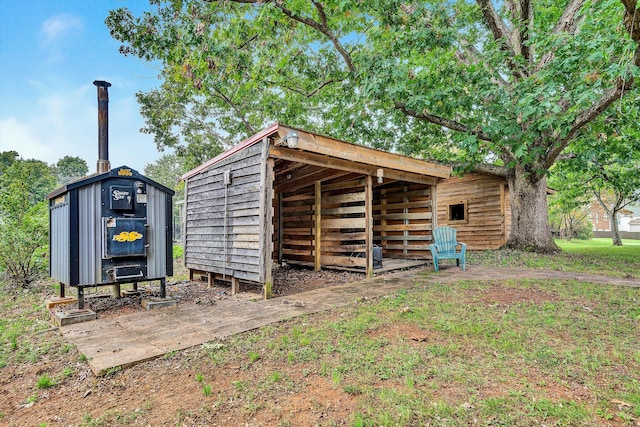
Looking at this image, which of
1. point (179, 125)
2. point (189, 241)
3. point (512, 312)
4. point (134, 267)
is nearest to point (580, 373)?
point (512, 312)

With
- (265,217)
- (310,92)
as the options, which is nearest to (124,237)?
(265,217)

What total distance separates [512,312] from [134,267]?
4.39 meters

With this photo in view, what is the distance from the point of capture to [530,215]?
920cm

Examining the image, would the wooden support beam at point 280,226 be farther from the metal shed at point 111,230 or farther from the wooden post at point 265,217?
the metal shed at point 111,230

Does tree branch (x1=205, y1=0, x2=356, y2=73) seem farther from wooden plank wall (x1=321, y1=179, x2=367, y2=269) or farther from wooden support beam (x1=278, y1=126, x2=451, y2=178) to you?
wooden plank wall (x1=321, y1=179, x2=367, y2=269)

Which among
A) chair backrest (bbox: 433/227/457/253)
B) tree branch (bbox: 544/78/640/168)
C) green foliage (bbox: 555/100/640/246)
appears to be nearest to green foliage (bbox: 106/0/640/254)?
tree branch (bbox: 544/78/640/168)

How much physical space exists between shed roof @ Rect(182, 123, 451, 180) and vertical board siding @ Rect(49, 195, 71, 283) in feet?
7.64

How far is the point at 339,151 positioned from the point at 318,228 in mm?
2253

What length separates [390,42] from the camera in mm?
7355

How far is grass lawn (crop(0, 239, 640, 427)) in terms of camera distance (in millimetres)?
1705

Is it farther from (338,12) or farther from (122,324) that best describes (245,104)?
(122,324)

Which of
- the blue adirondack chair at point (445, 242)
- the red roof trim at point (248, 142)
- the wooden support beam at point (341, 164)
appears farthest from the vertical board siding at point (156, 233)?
the blue adirondack chair at point (445, 242)

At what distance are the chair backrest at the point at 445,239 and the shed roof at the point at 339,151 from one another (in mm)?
1219

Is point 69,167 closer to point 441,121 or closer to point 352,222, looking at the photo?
point 352,222
